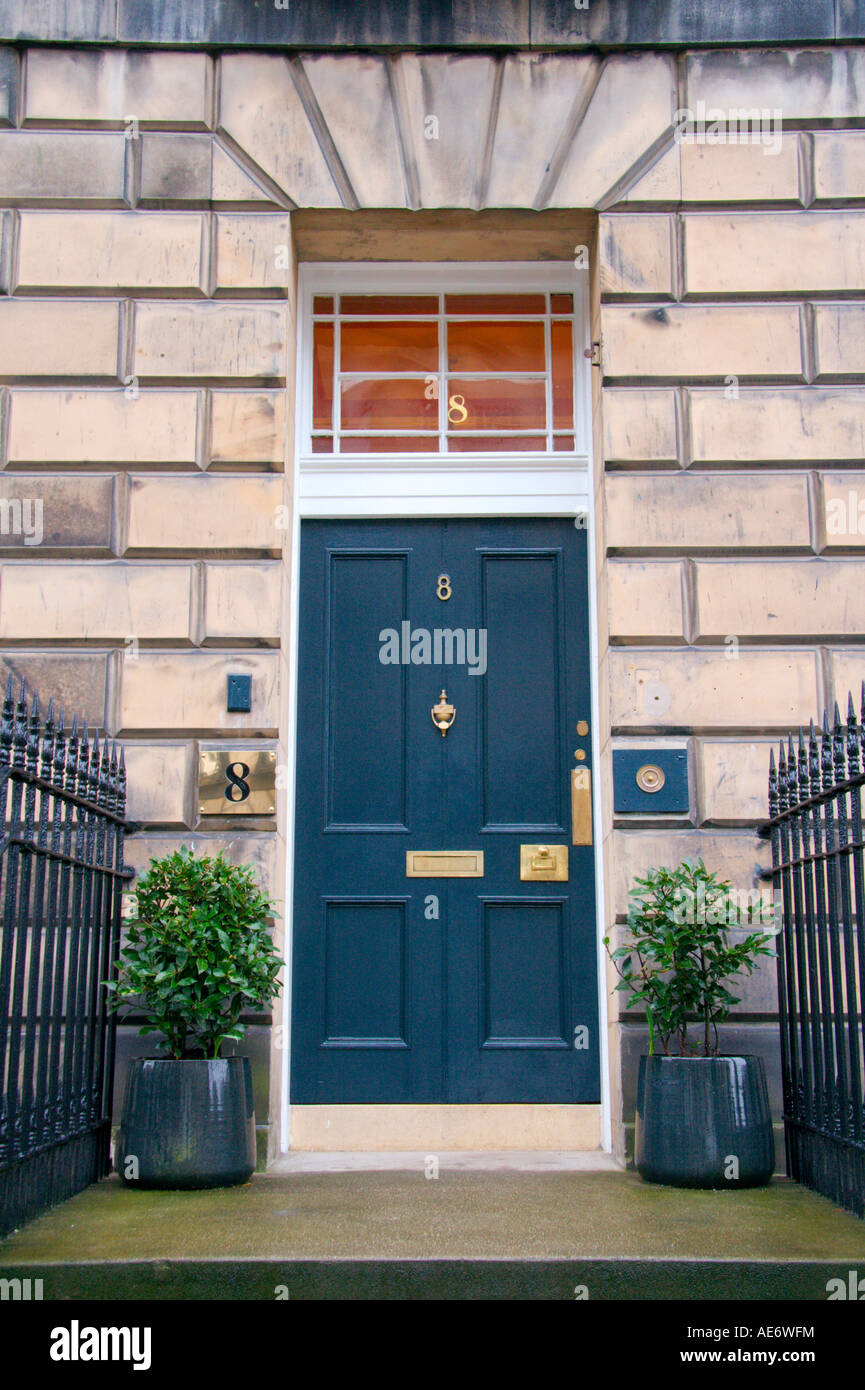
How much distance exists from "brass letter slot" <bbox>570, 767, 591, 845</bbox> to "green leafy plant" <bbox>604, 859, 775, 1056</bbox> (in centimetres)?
83

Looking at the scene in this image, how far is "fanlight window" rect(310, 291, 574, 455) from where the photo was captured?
714 cm

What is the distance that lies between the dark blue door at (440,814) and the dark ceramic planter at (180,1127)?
1.19 meters

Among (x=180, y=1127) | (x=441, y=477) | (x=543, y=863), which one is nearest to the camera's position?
(x=180, y=1127)

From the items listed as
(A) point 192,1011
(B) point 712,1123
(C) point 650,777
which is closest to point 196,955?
(A) point 192,1011

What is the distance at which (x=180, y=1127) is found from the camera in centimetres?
521

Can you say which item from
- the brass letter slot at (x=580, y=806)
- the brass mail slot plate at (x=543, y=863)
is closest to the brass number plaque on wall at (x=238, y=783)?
the brass mail slot plate at (x=543, y=863)

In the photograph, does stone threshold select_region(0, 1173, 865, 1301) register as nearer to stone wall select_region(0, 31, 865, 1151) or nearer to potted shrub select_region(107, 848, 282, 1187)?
potted shrub select_region(107, 848, 282, 1187)

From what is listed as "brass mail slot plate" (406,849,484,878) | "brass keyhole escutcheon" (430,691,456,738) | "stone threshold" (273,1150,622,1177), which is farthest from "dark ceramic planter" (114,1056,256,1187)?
"brass keyhole escutcheon" (430,691,456,738)

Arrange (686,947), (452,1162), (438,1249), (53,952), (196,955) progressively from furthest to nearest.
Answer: (452,1162)
(686,947)
(196,955)
(53,952)
(438,1249)

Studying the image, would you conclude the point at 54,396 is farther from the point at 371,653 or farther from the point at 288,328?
the point at 371,653

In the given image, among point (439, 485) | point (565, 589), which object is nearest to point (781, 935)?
point (565, 589)

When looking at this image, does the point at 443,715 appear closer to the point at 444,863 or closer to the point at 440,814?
the point at 440,814

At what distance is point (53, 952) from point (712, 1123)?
106 inches

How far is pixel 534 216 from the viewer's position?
6816mm
